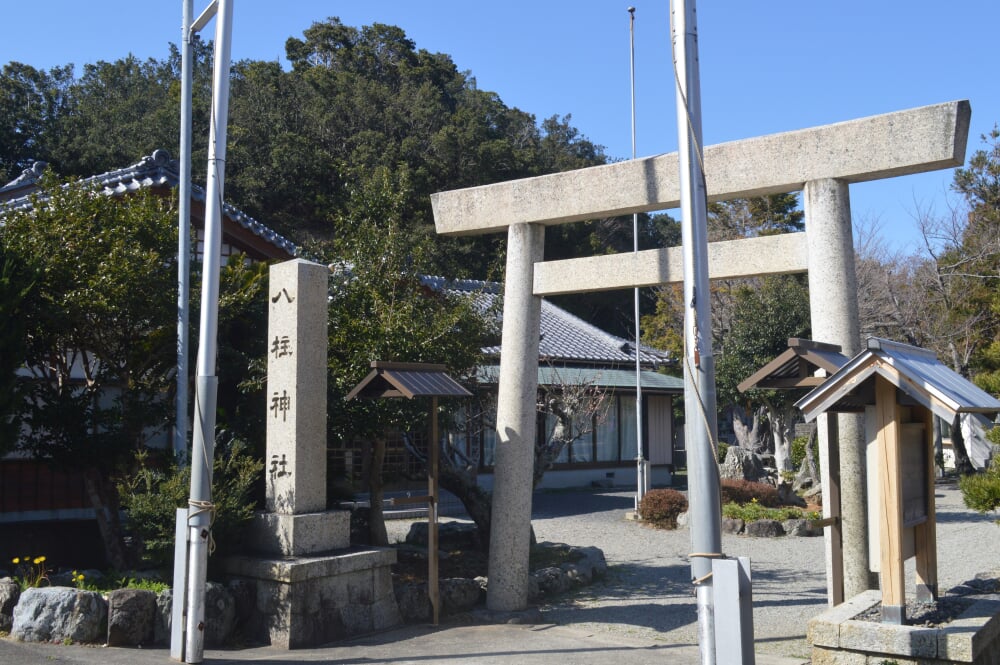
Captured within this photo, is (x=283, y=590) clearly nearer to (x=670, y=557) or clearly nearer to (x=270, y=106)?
(x=670, y=557)

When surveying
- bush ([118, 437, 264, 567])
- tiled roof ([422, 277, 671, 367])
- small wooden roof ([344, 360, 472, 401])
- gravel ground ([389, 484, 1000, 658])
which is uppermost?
tiled roof ([422, 277, 671, 367])

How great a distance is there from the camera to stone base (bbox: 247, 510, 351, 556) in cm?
858

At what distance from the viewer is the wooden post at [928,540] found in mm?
6582

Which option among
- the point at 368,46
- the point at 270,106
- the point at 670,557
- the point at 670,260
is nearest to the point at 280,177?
the point at 270,106

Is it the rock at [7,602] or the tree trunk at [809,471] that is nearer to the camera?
the rock at [7,602]

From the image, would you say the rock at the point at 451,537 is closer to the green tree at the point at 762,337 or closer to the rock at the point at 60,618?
the rock at the point at 60,618

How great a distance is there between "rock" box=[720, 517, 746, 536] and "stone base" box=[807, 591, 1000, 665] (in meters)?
10.3

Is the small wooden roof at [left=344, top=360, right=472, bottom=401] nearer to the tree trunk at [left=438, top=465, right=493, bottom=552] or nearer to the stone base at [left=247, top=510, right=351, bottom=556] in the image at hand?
the stone base at [left=247, top=510, right=351, bottom=556]

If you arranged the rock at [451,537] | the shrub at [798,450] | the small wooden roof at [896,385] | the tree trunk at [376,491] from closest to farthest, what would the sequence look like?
the small wooden roof at [896,385] → the tree trunk at [376,491] → the rock at [451,537] → the shrub at [798,450]

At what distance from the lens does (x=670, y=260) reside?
8.87m

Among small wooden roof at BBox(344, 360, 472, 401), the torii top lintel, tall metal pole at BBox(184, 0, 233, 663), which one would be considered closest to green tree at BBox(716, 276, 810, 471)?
the torii top lintel

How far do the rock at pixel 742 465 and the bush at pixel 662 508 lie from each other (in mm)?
4008

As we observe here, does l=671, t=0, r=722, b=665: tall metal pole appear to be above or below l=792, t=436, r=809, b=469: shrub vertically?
above

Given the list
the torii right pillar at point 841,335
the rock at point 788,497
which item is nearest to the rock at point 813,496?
the rock at point 788,497
